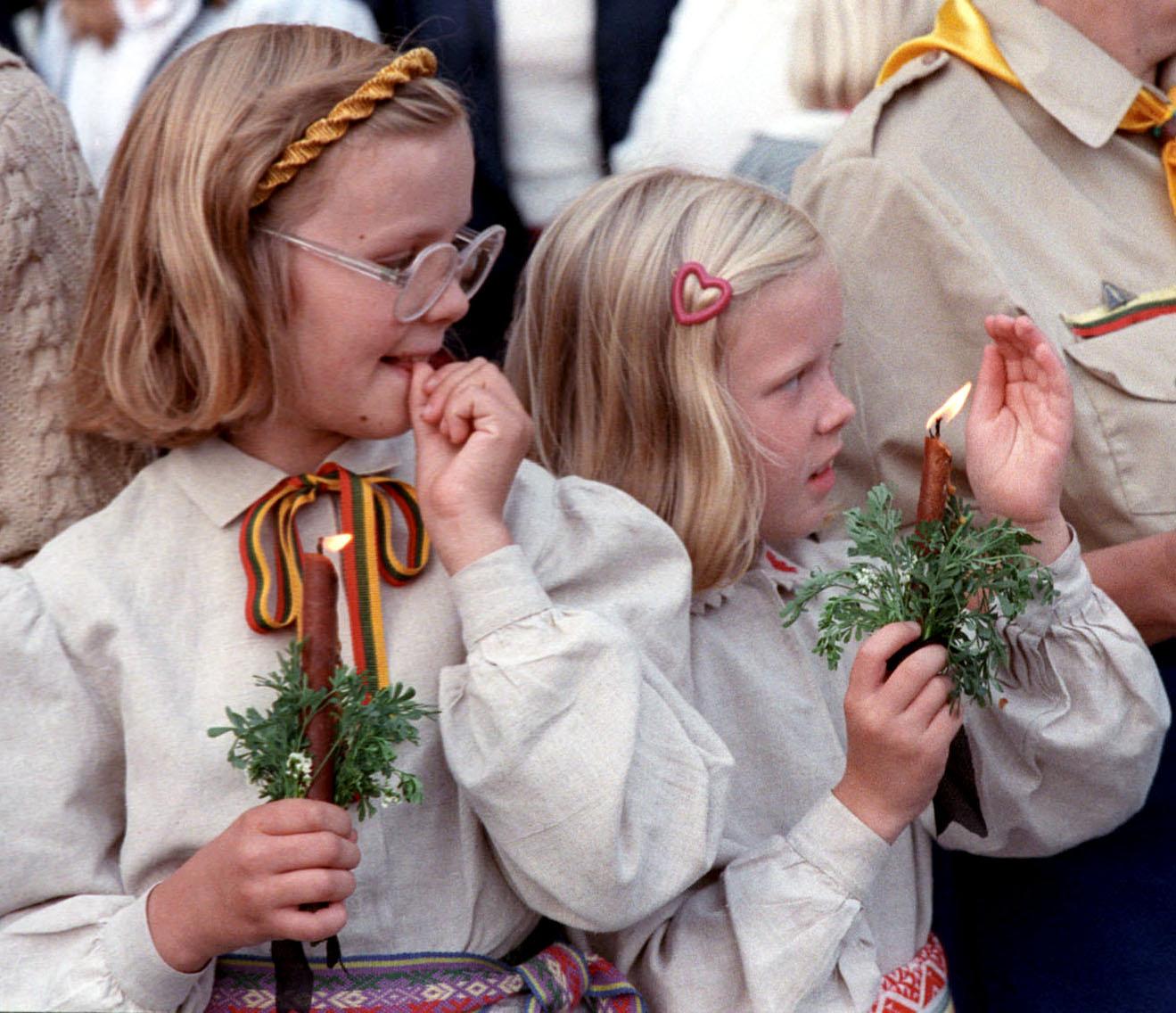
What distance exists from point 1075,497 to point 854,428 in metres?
0.35

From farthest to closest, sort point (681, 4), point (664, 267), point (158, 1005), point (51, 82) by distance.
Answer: point (681, 4)
point (51, 82)
point (664, 267)
point (158, 1005)

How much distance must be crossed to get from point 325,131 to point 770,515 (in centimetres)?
85

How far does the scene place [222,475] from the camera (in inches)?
81.4

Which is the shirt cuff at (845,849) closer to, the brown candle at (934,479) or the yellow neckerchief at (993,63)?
the brown candle at (934,479)

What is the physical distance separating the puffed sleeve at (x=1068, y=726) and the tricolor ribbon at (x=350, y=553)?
2.57ft

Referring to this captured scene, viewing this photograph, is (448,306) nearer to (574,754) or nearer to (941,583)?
(574,754)

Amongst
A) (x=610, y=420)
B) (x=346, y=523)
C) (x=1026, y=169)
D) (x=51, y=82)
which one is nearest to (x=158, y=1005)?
(x=346, y=523)

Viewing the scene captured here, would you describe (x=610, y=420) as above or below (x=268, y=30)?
below

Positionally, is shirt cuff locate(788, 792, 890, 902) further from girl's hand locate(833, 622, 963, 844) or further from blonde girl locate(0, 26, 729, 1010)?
blonde girl locate(0, 26, 729, 1010)

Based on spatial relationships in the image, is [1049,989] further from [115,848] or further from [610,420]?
[115,848]

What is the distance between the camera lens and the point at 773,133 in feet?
12.0

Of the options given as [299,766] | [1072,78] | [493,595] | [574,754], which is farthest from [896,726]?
[1072,78]

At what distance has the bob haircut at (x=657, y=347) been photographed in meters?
2.33

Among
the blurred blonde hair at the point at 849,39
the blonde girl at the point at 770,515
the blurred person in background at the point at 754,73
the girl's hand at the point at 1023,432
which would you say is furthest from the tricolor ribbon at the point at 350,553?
the blurred blonde hair at the point at 849,39
